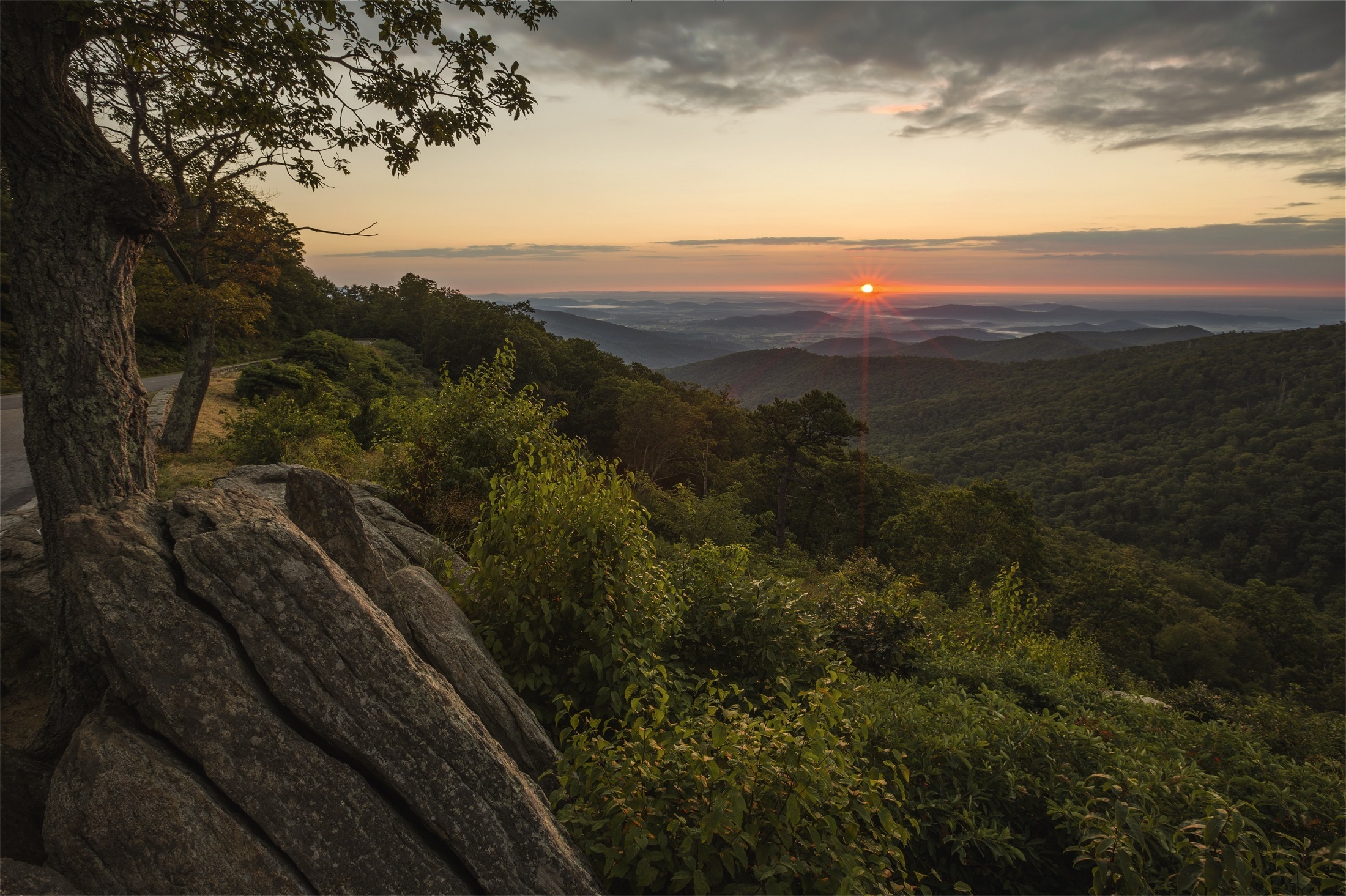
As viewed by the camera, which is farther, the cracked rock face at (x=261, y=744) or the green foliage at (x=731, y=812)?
the green foliage at (x=731, y=812)

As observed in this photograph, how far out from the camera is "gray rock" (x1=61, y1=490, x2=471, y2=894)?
11.3 ft

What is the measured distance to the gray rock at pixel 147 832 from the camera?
315 centimetres

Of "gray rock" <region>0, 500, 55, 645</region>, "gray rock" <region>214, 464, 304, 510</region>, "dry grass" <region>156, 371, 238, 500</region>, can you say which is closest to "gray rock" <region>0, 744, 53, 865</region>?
"gray rock" <region>0, 500, 55, 645</region>

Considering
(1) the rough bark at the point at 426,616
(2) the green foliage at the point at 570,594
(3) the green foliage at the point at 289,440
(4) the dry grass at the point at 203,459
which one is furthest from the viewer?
(3) the green foliage at the point at 289,440

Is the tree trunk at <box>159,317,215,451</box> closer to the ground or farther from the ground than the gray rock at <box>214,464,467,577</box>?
farther from the ground

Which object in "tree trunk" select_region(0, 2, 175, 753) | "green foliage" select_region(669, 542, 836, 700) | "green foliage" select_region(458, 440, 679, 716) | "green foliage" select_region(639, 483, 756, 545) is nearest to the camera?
"tree trunk" select_region(0, 2, 175, 753)

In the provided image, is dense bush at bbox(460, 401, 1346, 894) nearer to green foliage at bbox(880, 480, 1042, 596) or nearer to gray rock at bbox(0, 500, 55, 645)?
gray rock at bbox(0, 500, 55, 645)

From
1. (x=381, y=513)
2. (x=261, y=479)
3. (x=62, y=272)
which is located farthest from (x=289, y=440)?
(x=62, y=272)

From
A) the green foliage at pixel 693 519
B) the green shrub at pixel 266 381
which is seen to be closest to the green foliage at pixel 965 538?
→ the green foliage at pixel 693 519

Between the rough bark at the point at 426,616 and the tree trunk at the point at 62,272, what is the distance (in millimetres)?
1477

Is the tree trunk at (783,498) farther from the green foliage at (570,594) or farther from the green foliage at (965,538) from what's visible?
the green foliage at (570,594)

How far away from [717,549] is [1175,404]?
163 m

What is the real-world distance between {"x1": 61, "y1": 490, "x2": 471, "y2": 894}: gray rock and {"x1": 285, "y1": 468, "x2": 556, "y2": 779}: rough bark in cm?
140

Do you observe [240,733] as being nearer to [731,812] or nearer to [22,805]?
[22,805]
